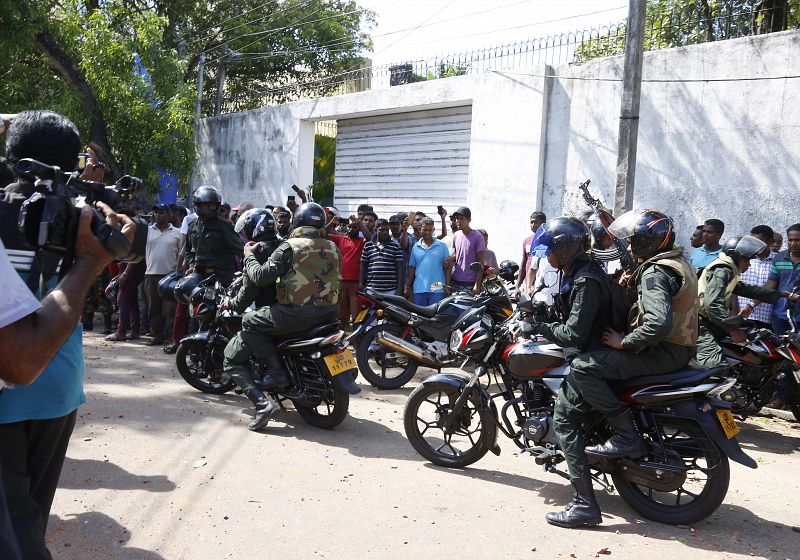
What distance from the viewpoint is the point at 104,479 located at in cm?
482

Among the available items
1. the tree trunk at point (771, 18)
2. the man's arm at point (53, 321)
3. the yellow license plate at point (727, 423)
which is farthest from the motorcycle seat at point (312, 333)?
the tree trunk at point (771, 18)

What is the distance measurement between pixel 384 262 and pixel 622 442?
5.38m

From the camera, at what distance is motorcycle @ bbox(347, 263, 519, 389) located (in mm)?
7891

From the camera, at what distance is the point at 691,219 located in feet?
31.8

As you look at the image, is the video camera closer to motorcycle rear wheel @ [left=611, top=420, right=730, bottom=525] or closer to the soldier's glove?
the soldier's glove

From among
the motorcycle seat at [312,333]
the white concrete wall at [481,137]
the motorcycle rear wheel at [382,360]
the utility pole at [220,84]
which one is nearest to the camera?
the motorcycle seat at [312,333]

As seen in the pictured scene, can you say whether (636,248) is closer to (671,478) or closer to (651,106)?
(671,478)

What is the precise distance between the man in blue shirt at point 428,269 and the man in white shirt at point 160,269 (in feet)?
10.4

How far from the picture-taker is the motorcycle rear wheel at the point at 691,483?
429cm

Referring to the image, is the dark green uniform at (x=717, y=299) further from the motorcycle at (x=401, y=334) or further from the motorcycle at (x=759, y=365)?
the motorcycle at (x=401, y=334)

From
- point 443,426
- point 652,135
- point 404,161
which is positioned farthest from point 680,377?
point 404,161

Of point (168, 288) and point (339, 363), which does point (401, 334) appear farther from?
point (168, 288)

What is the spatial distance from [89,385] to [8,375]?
19.6ft

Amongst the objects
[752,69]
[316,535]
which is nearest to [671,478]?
[316,535]
